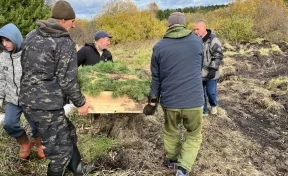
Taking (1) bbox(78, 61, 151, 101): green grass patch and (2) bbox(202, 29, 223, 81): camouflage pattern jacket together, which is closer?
(1) bbox(78, 61, 151, 101): green grass patch

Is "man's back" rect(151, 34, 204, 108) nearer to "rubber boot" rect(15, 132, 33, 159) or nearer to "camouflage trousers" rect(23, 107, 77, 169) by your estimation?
"camouflage trousers" rect(23, 107, 77, 169)

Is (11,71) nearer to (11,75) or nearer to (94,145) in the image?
(11,75)

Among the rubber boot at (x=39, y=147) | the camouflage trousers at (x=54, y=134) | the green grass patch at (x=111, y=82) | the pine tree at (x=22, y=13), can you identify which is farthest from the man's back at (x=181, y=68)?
the pine tree at (x=22, y=13)

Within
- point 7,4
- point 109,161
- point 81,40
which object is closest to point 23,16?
point 7,4

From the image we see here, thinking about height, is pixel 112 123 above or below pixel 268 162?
above

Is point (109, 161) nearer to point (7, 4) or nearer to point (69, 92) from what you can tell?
point (69, 92)

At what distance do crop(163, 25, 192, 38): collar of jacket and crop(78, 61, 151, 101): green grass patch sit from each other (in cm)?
81

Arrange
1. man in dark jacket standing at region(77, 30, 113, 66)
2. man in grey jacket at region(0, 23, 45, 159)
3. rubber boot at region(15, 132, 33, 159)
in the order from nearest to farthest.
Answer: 1. man in grey jacket at region(0, 23, 45, 159)
2. rubber boot at region(15, 132, 33, 159)
3. man in dark jacket standing at region(77, 30, 113, 66)

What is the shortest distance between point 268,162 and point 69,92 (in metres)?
3.64

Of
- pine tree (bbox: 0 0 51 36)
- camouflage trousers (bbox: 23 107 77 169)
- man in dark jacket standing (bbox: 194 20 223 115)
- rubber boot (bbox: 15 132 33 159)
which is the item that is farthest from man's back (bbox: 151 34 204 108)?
pine tree (bbox: 0 0 51 36)

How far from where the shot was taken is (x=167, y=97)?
4.05 m

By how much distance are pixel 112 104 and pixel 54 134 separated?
1085 mm

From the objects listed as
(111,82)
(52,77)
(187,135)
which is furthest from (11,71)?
(187,135)

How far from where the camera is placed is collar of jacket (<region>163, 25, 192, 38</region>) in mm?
3918
